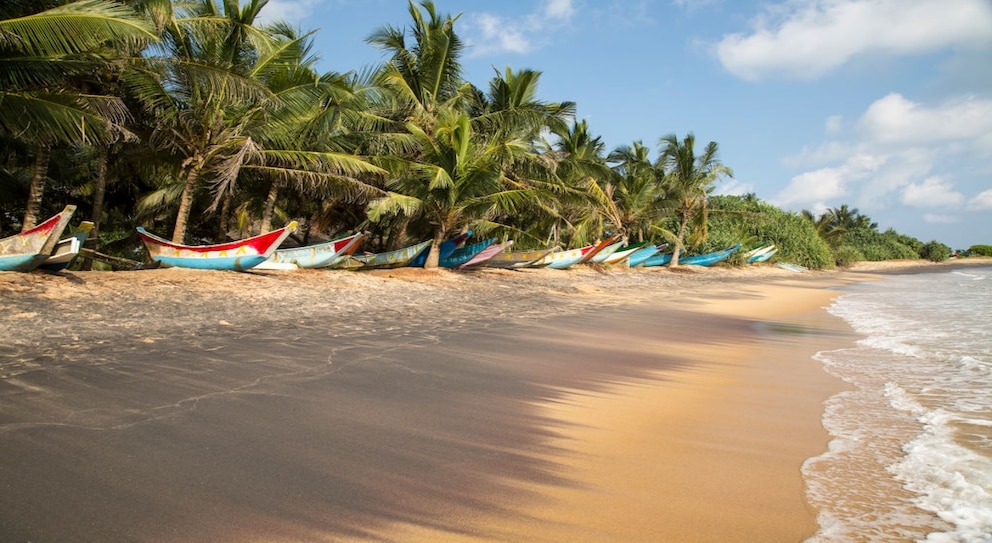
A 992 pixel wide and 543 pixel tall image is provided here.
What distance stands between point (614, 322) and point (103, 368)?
7.25 m

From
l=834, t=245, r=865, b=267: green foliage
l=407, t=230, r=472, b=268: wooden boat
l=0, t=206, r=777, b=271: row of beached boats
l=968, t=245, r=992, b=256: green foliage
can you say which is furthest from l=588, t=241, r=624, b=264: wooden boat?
l=968, t=245, r=992, b=256: green foliage

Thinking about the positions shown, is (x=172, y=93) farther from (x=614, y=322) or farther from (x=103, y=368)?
(x=614, y=322)

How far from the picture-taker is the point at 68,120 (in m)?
7.88

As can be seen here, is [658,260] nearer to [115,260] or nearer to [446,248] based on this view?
[446,248]

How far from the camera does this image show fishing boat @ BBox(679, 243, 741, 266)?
3297 centimetres

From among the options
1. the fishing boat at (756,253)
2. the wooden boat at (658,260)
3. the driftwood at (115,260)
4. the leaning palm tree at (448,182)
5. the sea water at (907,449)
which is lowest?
the sea water at (907,449)

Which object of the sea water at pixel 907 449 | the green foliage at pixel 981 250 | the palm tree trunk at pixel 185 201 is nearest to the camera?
the sea water at pixel 907 449

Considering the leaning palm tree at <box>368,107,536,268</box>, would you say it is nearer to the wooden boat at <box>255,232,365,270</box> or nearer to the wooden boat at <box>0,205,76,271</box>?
the wooden boat at <box>255,232,365,270</box>

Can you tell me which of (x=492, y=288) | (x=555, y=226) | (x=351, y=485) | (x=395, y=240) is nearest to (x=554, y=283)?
(x=492, y=288)

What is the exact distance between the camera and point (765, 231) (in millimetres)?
41438

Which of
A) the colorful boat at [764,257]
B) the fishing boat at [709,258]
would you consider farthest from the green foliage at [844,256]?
the fishing boat at [709,258]

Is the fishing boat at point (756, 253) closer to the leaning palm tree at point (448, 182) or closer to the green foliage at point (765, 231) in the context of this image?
the green foliage at point (765, 231)

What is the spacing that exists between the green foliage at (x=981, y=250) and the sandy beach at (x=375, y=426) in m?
110

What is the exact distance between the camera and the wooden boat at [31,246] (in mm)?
7879
